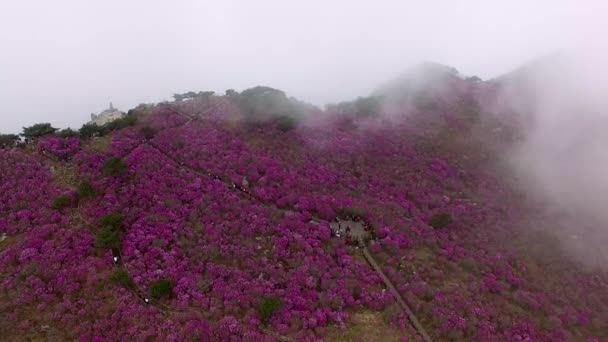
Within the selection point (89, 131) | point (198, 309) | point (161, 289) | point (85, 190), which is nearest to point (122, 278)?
point (161, 289)

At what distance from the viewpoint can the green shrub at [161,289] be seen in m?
33.3

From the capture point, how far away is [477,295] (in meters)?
37.4

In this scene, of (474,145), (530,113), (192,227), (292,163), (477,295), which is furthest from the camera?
(530,113)

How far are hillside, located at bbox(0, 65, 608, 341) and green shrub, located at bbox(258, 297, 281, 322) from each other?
9cm

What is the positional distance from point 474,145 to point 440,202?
16.5 m

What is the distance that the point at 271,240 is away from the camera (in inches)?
1581

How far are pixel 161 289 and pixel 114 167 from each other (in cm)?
1666

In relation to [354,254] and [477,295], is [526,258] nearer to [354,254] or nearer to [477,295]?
[477,295]

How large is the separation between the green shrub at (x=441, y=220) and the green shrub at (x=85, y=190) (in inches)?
1382

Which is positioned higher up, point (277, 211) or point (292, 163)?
point (292, 163)

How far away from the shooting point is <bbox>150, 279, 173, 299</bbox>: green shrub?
33312 millimetres

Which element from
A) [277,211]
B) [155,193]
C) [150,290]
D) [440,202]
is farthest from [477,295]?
[155,193]

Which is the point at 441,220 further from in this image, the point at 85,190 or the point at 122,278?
the point at 85,190

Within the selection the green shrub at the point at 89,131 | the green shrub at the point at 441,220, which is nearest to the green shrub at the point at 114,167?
the green shrub at the point at 89,131
